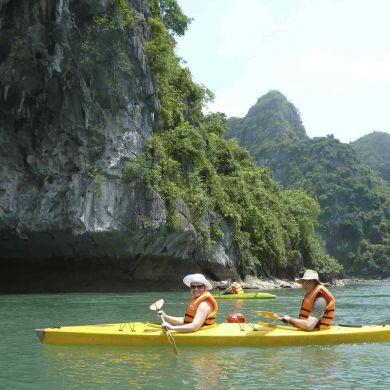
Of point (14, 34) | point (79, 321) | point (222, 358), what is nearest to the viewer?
point (222, 358)

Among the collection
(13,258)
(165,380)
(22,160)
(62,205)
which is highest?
(22,160)

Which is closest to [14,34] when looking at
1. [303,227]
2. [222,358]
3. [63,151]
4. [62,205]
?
[63,151]

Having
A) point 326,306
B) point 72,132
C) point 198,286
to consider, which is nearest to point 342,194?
point 72,132

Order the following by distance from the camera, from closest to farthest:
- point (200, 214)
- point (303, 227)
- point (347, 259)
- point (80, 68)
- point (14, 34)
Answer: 1. point (14, 34)
2. point (80, 68)
3. point (200, 214)
4. point (303, 227)
5. point (347, 259)

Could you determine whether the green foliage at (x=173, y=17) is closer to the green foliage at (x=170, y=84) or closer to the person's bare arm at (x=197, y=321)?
the green foliage at (x=170, y=84)

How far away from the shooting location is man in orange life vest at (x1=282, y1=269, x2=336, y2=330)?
8.66m

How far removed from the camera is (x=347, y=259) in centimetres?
8500

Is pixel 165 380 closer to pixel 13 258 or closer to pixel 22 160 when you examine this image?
pixel 22 160

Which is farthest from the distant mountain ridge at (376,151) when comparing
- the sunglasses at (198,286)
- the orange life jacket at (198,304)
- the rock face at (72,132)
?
the sunglasses at (198,286)

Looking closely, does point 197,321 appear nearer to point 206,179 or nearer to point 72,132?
point 72,132

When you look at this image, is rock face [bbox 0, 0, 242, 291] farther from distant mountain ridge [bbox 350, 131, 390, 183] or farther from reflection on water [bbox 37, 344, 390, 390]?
distant mountain ridge [bbox 350, 131, 390, 183]

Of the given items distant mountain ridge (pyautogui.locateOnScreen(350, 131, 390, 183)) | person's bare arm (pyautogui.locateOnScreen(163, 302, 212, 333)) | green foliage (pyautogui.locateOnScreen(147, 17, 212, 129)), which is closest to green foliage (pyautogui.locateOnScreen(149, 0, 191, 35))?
green foliage (pyautogui.locateOnScreen(147, 17, 212, 129))

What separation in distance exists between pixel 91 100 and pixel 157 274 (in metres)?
9.52

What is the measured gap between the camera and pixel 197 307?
8523 mm
